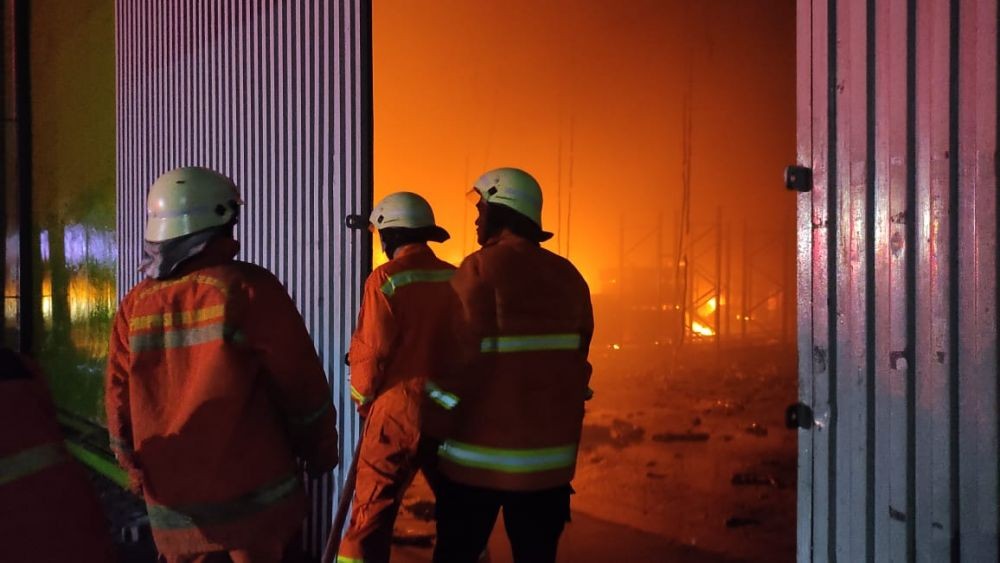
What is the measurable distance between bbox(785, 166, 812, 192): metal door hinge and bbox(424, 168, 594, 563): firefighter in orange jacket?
0.89m

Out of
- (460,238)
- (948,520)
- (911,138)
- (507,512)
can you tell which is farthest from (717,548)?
(460,238)

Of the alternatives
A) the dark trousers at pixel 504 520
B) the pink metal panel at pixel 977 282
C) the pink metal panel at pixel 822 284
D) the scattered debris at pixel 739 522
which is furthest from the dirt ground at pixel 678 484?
the pink metal panel at pixel 977 282

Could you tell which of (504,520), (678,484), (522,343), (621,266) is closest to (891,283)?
(522,343)

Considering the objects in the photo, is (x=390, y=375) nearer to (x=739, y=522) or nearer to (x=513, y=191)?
(x=513, y=191)

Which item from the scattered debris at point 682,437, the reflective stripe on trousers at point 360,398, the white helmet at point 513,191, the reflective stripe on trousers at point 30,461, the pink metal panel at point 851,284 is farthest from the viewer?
the scattered debris at point 682,437

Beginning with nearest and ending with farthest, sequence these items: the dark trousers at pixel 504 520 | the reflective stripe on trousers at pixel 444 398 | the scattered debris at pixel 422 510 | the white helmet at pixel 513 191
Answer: the reflective stripe on trousers at pixel 444 398, the dark trousers at pixel 504 520, the white helmet at pixel 513 191, the scattered debris at pixel 422 510

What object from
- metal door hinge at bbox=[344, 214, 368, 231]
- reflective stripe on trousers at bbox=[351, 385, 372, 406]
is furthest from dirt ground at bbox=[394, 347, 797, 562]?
metal door hinge at bbox=[344, 214, 368, 231]

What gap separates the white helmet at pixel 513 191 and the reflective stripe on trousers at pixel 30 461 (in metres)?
1.86

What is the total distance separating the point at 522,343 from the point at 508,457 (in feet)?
1.42

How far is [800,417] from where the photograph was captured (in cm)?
245

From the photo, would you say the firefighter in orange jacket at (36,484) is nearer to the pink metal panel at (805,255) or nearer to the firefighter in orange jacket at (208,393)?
the firefighter in orange jacket at (208,393)

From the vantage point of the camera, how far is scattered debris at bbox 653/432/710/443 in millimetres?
9062

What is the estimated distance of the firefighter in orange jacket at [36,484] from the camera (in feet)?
4.88

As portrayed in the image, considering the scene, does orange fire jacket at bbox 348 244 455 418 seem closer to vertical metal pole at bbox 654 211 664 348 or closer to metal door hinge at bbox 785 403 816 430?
metal door hinge at bbox 785 403 816 430
